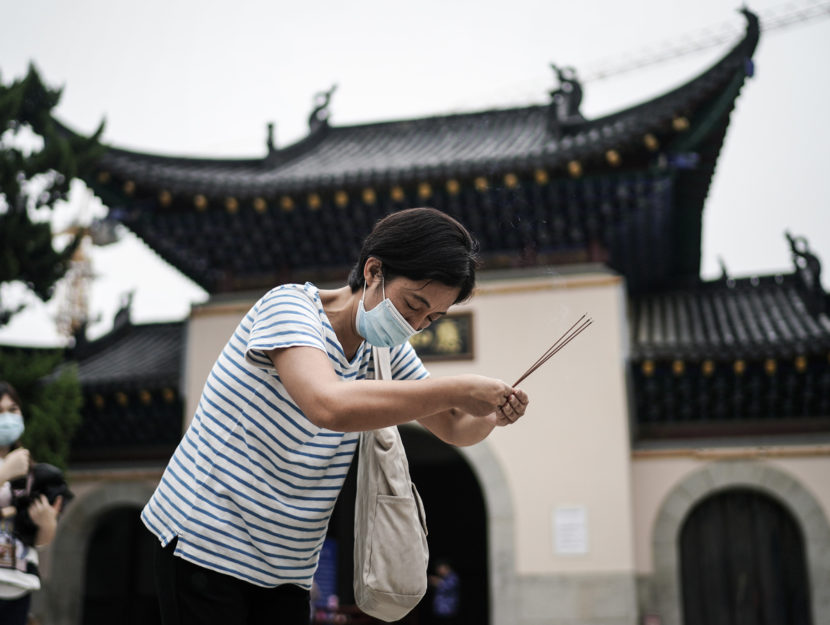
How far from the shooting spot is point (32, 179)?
780 cm

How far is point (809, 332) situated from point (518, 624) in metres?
3.62

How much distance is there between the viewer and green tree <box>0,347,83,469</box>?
772cm

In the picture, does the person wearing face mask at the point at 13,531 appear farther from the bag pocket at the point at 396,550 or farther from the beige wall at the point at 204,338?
the beige wall at the point at 204,338

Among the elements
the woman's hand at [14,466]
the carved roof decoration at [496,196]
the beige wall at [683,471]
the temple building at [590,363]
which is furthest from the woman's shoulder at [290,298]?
the beige wall at [683,471]

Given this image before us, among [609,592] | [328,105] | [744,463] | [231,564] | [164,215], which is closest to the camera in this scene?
[231,564]

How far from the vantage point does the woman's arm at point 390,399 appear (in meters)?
1.52

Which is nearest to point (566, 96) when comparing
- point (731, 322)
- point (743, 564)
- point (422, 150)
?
point (422, 150)

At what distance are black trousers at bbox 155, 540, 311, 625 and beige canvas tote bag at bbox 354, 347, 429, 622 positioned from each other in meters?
0.20

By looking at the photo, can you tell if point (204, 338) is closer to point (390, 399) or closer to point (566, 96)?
point (566, 96)

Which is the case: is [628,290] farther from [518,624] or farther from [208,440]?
[208,440]

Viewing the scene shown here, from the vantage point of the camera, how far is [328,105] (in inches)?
431

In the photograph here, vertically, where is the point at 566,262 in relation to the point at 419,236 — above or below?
above

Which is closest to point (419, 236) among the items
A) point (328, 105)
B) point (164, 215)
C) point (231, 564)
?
point (231, 564)

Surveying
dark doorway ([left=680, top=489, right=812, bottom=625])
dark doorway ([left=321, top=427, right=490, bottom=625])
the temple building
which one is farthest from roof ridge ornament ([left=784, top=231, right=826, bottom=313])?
dark doorway ([left=321, top=427, right=490, bottom=625])
